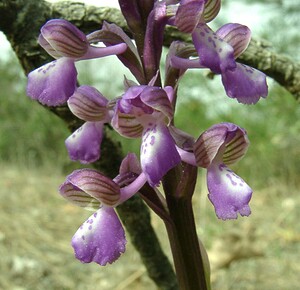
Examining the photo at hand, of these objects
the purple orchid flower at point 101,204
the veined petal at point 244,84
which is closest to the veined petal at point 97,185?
the purple orchid flower at point 101,204

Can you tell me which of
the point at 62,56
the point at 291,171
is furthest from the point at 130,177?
the point at 291,171

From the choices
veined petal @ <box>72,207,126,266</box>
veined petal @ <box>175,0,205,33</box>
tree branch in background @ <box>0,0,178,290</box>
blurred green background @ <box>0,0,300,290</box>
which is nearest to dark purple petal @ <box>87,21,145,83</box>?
veined petal @ <box>175,0,205,33</box>

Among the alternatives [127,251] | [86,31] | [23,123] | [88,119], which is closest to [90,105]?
[88,119]

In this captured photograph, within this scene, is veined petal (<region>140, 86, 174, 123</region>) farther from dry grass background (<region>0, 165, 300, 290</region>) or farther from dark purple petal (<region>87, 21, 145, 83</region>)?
dry grass background (<region>0, 165, 300, 290</region>)

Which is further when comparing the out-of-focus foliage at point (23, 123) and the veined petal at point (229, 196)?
the out-of-focus foliage at point (23, 123)

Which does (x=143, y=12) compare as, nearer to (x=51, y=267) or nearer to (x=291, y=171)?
(x=51, y=267)

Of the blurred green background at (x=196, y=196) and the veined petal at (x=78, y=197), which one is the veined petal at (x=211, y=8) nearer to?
the veined petal at (x=78, y=197)

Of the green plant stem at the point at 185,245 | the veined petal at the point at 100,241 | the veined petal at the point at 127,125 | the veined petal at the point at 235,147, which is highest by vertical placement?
the veined petal at the point at 127,125
